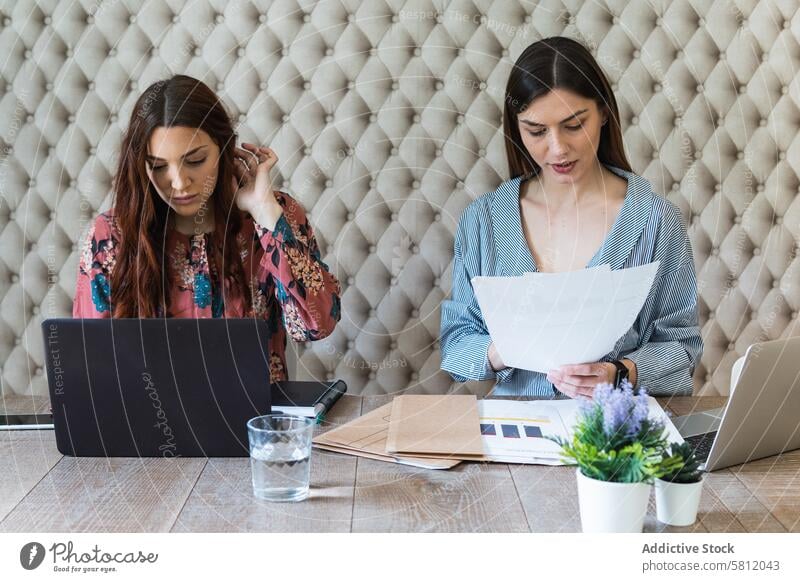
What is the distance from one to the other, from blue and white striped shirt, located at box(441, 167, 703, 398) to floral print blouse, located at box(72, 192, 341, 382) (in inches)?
9.1

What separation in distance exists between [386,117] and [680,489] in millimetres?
1073

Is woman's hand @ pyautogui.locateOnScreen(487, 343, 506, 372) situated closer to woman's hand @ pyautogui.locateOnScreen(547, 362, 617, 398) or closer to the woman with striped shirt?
the woman with striped shirt

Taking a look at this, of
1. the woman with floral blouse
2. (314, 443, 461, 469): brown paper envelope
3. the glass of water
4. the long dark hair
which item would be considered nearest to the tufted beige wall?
the long dark hair

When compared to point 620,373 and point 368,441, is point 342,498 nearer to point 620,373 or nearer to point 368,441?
point 368,441

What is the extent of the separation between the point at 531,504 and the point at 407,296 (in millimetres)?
933

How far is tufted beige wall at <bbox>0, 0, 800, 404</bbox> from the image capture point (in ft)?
5.14

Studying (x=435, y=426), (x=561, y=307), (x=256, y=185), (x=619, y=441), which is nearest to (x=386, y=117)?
(x=256, y=185)

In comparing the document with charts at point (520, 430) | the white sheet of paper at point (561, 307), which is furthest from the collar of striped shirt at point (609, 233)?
the document with charts at point (520, 430)

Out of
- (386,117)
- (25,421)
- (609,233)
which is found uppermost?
(386,117)

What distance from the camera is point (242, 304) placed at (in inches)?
52.9

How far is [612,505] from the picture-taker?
669 mm

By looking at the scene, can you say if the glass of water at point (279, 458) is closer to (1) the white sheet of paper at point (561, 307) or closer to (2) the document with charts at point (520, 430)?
(2) the document with charts at point (520, 430)

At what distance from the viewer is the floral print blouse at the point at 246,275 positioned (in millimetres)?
1298
